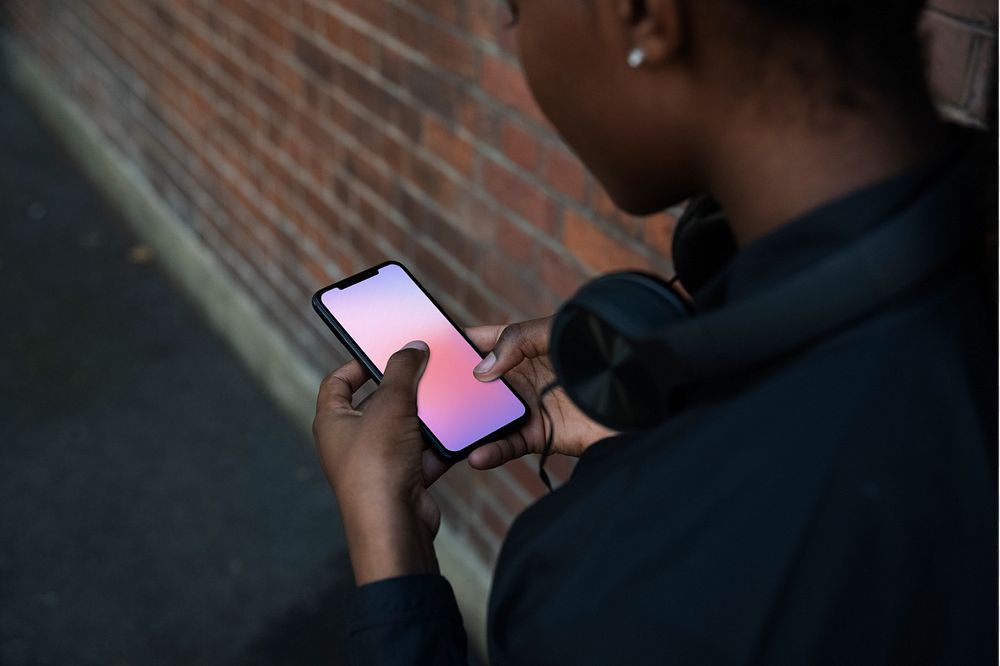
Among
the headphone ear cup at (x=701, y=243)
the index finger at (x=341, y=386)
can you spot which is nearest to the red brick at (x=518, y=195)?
the index finger at (x=341, y=386)

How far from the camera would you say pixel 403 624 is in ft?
3.58

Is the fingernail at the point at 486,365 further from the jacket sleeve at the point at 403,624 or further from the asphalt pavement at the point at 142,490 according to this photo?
the asphalt pavement at the point at 142,490

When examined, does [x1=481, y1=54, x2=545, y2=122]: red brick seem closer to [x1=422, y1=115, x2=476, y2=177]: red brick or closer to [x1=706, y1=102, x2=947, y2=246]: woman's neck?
[x1=422, y1=115, x2=476, y2=177]: red brick

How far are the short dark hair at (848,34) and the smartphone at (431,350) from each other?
73 centimetres

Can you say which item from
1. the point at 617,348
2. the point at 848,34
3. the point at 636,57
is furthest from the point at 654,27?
the point at 617,348

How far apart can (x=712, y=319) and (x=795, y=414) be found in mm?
90

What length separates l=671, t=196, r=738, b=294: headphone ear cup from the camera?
1062mm

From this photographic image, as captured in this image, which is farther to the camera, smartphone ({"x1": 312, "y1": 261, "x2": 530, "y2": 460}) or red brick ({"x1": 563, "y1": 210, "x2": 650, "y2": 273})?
red brick ({"x1": 563, "y1": 210, "x2": 650, "y2": 273})

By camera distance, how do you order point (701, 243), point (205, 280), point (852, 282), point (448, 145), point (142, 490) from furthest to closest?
point (205, 280), point (142, 490), point (448, 145), point (701, 243), point (852, 282)

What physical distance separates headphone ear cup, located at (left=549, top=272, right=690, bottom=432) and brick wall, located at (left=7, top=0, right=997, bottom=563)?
570 mm

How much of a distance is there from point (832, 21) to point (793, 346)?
0.73 ft

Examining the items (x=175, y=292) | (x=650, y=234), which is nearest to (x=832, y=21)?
(x=650, y=234)

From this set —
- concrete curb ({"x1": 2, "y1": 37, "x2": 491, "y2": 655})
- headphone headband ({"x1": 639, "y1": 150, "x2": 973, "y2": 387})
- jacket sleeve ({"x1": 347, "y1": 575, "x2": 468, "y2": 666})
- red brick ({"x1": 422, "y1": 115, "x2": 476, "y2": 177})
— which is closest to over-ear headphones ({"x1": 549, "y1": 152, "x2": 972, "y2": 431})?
headphone headband ({"x1": 639, "y1": 150, "x2": 973, "y2": 387})

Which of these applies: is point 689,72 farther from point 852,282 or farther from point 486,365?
point 486,365
